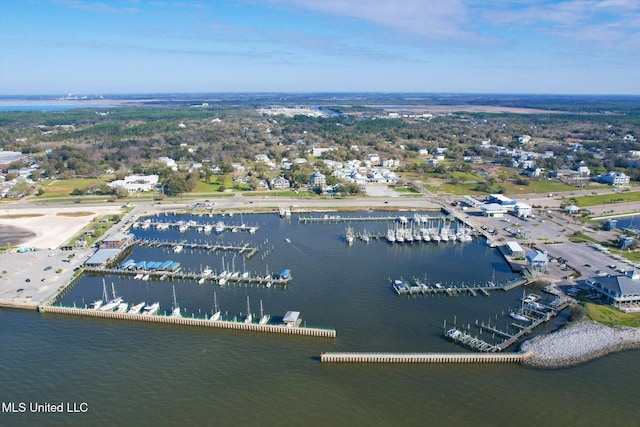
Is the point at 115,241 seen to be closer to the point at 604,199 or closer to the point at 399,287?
the point at 399,287

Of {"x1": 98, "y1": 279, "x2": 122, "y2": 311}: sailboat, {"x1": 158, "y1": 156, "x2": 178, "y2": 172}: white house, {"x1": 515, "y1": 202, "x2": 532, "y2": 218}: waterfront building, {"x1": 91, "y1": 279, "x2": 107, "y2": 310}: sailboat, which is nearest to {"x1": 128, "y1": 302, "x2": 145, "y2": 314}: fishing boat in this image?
{"x1": 98, "y1": 279, "x2": 122, "y2": 311}: sailboat

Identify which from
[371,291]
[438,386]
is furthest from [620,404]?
[371,291]

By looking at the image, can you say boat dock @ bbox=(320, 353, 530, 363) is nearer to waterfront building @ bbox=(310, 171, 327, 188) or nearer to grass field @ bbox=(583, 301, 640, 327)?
grass field @ bbox=(583, 301, 640, 327)

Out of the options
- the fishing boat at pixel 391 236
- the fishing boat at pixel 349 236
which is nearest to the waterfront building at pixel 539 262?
the fishing boat at pixel 391 236

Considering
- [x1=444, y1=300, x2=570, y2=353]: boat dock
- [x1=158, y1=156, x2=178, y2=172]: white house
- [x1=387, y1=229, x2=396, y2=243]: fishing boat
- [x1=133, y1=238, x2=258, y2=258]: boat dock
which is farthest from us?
[x1=158, y1=156, x2=178, y2=172]: white house

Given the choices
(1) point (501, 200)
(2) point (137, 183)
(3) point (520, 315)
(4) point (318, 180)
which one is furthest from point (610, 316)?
(2) point (137, 183)

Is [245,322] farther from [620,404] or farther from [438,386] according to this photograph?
[620,404]

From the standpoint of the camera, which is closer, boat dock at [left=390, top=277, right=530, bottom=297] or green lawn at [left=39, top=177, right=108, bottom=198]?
boat dock at [left=390, top=277, right=530, bottom=297]
